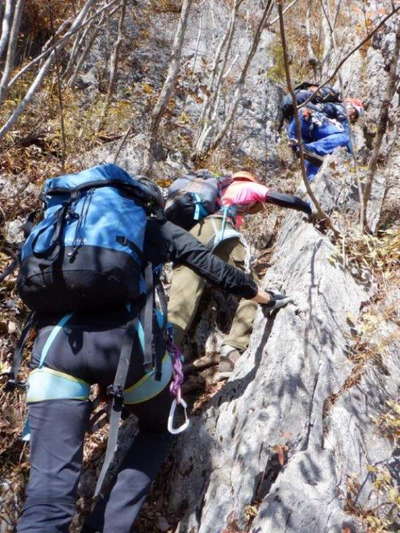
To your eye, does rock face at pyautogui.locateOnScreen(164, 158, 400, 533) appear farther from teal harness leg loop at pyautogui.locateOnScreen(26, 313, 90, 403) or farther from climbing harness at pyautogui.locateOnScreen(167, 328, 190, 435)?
teal harness leg loop at pyautogui.locateOnScreen(26, 313, 90, 403)

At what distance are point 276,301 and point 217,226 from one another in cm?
91

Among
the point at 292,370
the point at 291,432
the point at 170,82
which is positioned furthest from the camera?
the point at 170,82

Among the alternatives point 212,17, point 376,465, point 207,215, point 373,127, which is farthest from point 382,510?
point 212,17

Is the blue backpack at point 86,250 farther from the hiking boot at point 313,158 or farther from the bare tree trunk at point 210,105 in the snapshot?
the bare tree trunk at point 210,105

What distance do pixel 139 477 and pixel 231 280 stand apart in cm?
136

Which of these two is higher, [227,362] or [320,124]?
[320,124]

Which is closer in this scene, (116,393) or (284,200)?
(116,393)

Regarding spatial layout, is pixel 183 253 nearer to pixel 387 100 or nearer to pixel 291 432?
pixel 291 432

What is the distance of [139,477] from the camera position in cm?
274

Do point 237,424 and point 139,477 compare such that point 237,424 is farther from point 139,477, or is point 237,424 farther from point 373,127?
point 373,127

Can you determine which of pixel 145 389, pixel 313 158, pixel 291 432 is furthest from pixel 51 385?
pixel 313 158

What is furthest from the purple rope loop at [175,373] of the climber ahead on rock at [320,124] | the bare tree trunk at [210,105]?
the bare tree trunk at [210,105]

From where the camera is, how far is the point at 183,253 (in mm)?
2920

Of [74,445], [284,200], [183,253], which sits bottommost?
[74,445]
